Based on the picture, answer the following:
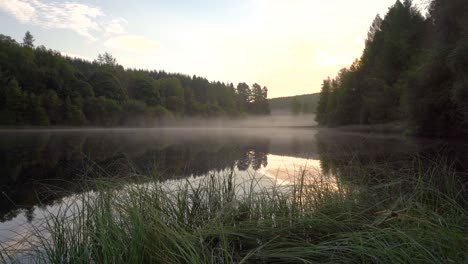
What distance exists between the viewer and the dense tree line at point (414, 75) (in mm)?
16438

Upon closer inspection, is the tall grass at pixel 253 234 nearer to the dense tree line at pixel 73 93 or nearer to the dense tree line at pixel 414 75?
the dense tree line at pixel 414 75

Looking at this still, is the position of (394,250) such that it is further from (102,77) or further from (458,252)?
(102,77)

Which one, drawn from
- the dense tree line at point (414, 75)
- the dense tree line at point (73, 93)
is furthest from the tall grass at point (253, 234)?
the dense tree line at point (73, 93)

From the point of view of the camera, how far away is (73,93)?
54438 millimetres

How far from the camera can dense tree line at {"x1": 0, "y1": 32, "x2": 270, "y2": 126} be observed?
44625 mm

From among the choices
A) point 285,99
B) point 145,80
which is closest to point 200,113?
point 145,80

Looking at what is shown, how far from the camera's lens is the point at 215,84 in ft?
372

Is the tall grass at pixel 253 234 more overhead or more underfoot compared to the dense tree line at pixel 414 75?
more underfoot

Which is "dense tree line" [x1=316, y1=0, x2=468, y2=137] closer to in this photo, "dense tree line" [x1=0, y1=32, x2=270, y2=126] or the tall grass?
the tall grass

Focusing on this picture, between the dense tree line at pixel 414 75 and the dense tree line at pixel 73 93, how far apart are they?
130 ft

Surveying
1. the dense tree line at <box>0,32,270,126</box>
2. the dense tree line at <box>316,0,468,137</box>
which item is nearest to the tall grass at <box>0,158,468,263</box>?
the dense tree line at <box>316,0,468,137</box>

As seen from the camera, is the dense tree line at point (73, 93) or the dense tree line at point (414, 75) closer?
the dense tree line at point (414, 75)

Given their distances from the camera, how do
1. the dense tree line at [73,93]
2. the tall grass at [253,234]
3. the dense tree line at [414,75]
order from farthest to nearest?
the dense tree line at [73,93], the dense tree line at [414,75], the tall grass at [253,234]

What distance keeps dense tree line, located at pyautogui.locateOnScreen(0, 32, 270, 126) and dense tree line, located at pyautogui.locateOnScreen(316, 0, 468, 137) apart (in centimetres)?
3953
